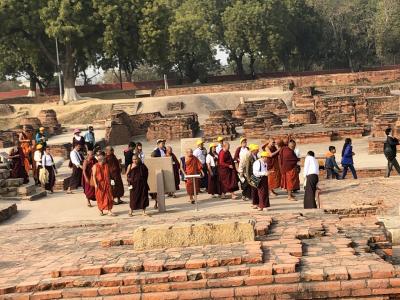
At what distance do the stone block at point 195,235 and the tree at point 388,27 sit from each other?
4415 centimetres

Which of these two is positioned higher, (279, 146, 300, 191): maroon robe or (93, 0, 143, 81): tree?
(93, 0, 143, 81): tree

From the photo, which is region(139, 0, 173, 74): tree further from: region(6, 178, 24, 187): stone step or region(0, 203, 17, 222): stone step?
region(0, 203, 17, 222): stone step

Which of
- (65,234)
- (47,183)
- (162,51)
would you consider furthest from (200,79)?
(65,234)

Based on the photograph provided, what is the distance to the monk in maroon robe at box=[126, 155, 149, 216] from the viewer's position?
9445 mm

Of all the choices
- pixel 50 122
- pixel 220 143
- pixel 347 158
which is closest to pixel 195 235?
pixel 220 143

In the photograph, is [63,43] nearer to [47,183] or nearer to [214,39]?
[214,39]

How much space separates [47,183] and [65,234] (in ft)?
15.9

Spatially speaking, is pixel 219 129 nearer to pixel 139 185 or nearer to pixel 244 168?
pixel 244 168

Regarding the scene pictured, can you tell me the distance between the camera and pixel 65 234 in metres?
8.13

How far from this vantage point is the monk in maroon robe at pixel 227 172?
1069cm

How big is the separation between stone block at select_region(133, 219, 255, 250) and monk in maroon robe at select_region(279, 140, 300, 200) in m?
4.27

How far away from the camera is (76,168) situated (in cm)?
1262

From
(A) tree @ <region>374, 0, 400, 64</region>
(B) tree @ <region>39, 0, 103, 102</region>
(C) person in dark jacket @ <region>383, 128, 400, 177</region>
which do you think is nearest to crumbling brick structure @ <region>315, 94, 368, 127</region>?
(C) person in dark jacket @ <region>383, 128, 400, 177</region>

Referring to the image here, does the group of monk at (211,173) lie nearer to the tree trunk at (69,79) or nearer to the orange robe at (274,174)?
the orange robe at (274,174)
